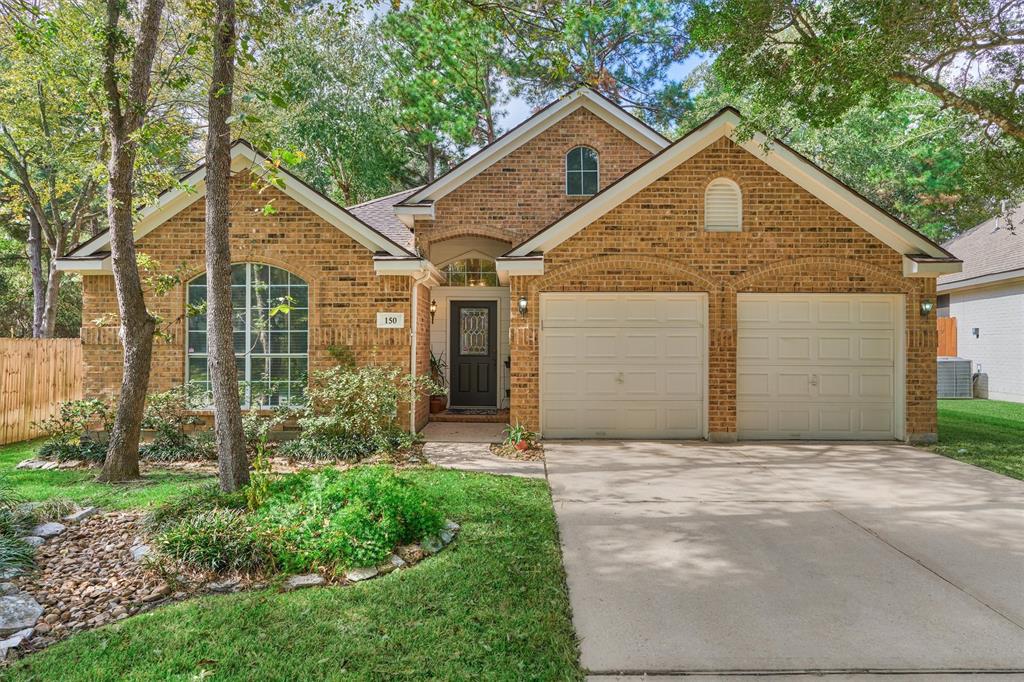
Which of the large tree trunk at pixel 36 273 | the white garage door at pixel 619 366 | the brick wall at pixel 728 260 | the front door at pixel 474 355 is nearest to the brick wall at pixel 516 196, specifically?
the front door at pixel 474 355

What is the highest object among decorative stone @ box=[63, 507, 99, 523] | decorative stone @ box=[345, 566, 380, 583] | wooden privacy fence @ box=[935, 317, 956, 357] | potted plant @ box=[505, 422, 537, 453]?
wooden privacy fence @ box=[935, 317, 956, 357]

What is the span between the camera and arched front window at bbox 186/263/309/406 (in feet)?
30.6

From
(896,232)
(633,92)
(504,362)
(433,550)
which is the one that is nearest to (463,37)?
(633,92)

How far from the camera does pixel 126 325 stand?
271 inches

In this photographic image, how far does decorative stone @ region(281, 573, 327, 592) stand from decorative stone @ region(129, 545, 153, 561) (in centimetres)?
115

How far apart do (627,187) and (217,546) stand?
749cm

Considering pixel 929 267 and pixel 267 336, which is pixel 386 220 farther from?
pixel 929 267

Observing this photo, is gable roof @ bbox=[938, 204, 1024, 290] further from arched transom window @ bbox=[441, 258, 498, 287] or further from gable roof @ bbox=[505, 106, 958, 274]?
arched transom window @ bbox=[441, 258, 498, 287]

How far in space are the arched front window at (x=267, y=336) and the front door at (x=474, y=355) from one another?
13.9 ft

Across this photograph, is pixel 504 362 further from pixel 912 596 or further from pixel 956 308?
pixel 956 308

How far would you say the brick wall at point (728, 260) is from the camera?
9359 millimetres

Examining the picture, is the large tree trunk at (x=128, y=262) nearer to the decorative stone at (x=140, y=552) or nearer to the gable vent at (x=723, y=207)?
the decorative stone at (x=140, y=552)

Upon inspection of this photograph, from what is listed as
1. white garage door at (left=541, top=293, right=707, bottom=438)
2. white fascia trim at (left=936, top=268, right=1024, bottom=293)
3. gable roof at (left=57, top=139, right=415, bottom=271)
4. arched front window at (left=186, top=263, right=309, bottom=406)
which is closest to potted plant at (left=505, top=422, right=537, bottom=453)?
white garage door at (left=541, top=293, right=707, bottom=438)

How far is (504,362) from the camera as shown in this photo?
13.0 metres
